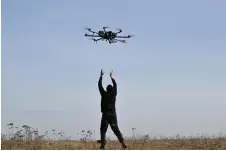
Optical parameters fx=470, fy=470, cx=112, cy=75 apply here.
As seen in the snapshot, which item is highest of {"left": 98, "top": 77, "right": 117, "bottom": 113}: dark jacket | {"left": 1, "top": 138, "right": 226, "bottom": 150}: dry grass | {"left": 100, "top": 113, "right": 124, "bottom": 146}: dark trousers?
{"left": 98, "top": 77, "right": 117, "bottom": 113}: dark jacket

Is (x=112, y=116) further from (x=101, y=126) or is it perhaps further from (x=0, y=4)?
(x=0, y=4)

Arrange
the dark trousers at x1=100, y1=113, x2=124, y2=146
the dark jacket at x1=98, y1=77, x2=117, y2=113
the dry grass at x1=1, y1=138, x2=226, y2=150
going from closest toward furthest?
the dark trousers at x1=100, y1=113, x2=124, y2=146
the dark jacket at x1=98, y1=77, x2=117, y2=113
the dry grass at x1=1, y1=138, x2=226, y2=150

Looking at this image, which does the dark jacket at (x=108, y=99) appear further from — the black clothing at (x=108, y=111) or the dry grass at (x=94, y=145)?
the dry grass at (x=94, y=145)

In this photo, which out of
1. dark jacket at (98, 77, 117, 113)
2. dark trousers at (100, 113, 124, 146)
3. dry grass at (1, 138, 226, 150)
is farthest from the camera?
dry grass at (1, 138, 226, 150)

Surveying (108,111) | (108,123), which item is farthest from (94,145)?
(108,111)

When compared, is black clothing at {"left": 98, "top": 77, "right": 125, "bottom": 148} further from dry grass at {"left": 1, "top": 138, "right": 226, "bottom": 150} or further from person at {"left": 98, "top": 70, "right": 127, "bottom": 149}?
dry grass at {"left": 1, "top": 138, "right": 226, "bottom": 150}

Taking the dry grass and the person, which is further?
the dry grass

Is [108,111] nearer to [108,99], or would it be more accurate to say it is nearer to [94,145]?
[108,99]

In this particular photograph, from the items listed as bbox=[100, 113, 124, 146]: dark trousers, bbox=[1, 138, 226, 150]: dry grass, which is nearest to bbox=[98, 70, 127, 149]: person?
bbox=[100, 113, 124, 146]: dark trousers
